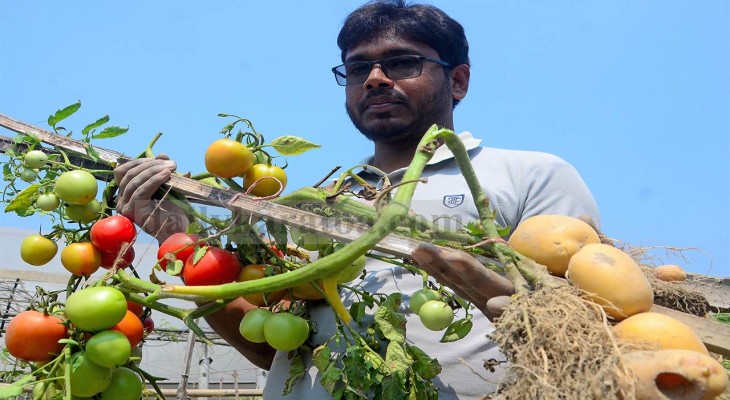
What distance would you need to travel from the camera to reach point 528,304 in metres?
1.19

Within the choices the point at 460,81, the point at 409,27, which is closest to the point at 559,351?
the point at 409,27

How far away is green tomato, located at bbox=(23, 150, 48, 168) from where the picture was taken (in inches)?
79.7

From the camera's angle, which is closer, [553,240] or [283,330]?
[553,240]

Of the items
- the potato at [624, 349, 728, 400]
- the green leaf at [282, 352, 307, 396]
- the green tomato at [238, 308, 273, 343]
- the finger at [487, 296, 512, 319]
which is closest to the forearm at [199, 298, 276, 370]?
the green leaf at [282, 352, 307, 396]

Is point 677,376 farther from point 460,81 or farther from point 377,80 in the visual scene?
point 460,81

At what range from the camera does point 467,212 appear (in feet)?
7.61

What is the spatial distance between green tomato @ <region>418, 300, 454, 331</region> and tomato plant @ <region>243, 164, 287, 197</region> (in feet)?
1.87

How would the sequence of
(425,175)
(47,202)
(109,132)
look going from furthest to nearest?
1. (425,175)
2. (109,132)
3. (47,202)

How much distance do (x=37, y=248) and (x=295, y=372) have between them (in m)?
0.97

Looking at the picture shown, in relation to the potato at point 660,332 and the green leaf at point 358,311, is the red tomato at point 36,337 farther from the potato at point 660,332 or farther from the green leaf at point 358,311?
the potato at point 660,332

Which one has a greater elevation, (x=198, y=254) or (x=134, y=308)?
(x=198, y=254)

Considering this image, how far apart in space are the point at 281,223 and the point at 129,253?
1.95ft

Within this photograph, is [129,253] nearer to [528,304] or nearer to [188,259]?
[188,259]

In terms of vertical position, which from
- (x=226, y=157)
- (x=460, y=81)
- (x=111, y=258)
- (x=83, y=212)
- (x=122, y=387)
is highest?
(x=460, y=81)
